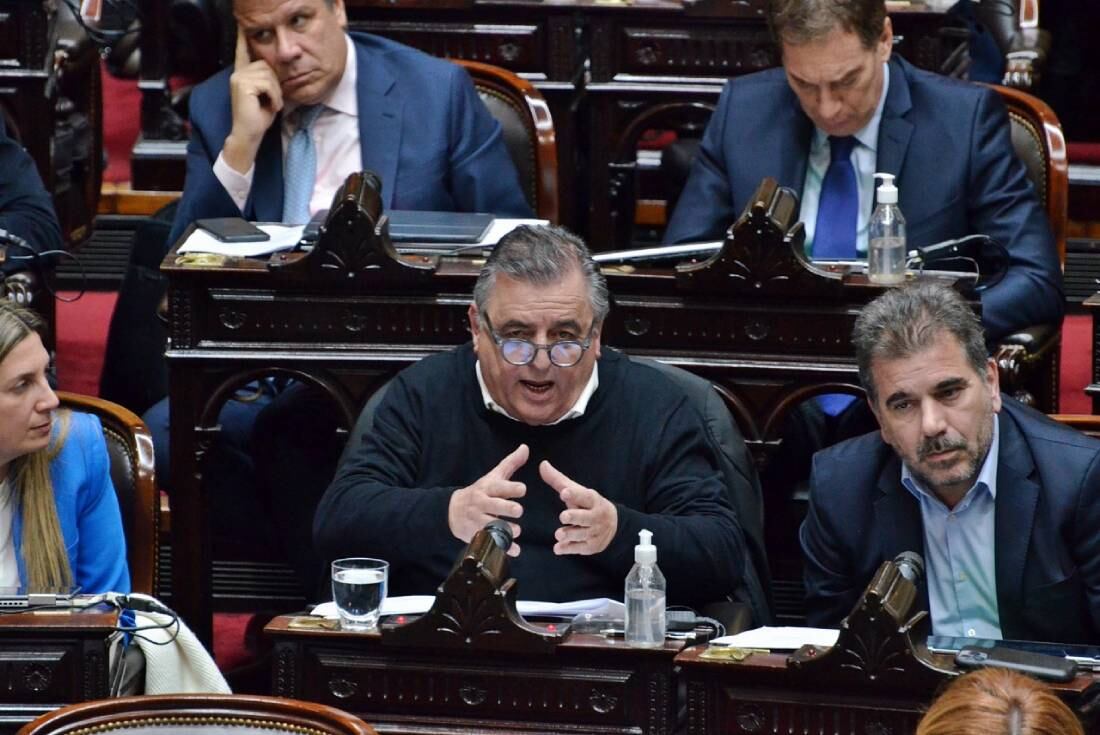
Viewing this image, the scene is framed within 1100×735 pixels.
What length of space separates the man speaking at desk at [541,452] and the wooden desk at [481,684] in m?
0.41

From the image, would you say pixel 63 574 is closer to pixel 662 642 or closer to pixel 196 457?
pixel 196 457

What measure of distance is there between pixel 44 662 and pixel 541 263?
0.91 metres

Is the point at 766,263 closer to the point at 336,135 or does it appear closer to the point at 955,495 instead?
the point at 955,495

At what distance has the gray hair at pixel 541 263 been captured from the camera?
3.06 meters

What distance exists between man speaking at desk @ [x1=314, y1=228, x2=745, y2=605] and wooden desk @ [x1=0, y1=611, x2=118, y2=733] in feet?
1.69

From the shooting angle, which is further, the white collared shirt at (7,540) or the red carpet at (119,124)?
the red carpet at (119,124)

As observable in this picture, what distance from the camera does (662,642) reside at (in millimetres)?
2496

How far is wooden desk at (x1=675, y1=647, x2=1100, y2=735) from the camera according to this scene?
2354 mm

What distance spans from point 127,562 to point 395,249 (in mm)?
641

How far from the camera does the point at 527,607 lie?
2.67 m

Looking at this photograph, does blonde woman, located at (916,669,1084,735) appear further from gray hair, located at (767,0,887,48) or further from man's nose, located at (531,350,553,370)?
gray hair, located at (767,0,887,48)

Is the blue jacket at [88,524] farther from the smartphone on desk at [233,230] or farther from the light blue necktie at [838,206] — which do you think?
the light blue necktie at [838,206]

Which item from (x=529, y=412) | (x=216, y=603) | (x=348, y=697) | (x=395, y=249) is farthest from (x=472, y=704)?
(x=216, y=603)

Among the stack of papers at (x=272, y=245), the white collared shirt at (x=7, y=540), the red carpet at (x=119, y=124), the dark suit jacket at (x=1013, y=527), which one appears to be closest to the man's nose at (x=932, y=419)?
the dark suit jacket at (x=1013, y=527)
